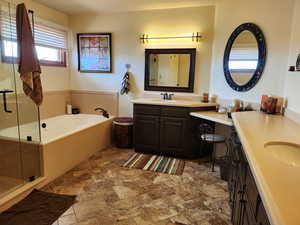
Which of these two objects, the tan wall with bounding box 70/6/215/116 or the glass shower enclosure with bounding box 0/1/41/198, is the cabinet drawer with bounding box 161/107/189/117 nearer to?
the tan wall with bounding box 70/6/215/116

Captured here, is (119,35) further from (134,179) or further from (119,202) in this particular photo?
(119,202)

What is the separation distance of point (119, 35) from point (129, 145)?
212 centimetres

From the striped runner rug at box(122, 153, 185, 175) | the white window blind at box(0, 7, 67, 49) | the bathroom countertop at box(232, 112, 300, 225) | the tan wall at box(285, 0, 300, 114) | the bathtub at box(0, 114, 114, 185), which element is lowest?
the striped runner rug at box(122, 153, 185, 175)

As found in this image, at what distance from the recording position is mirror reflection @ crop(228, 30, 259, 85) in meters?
2.98

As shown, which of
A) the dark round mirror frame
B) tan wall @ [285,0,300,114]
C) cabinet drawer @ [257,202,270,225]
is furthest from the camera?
the dark round mirror frame

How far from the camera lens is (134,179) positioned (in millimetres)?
2750

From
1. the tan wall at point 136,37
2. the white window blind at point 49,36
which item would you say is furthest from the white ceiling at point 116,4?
the white window blind at point 49,36

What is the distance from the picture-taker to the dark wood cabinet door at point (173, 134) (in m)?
3.36

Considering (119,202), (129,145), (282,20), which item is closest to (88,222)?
(119,202)

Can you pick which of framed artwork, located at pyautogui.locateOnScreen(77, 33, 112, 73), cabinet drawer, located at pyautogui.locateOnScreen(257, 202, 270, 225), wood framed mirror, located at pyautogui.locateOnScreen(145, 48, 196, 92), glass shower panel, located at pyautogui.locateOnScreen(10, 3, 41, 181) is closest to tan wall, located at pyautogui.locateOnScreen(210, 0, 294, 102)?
wood framed mirror, located at pyautogui.locateOnScreen(145, 48, 196, 92)

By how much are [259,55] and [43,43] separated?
11.6 ft

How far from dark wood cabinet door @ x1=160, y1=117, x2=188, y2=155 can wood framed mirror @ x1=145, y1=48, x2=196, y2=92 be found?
0.75 meters

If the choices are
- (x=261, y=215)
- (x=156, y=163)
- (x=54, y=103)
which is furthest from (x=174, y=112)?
(x=261, y=215)

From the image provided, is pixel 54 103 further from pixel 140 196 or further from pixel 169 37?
pixel 140 196
